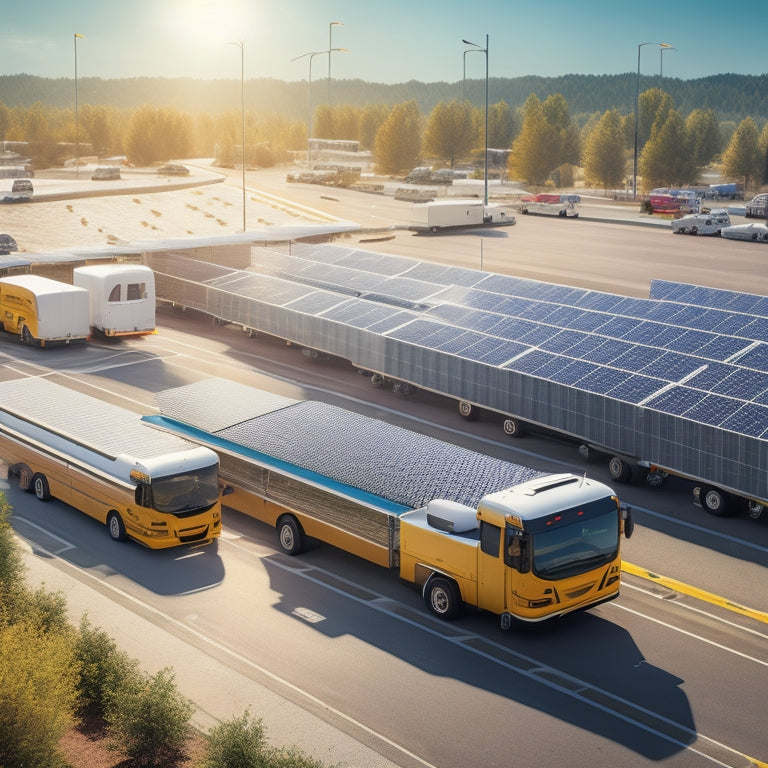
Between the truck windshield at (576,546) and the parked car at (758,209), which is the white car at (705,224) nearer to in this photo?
the parked car at (758,209)

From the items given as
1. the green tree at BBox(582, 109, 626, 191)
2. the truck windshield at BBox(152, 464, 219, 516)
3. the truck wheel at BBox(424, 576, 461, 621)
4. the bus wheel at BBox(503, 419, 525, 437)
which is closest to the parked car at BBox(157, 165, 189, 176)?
the green tree at BBox(582, 109, 626, 191)

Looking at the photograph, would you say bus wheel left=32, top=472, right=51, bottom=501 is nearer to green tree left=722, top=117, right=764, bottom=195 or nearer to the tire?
the tire

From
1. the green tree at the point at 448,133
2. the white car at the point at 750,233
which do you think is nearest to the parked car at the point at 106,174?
the green tree at the point at 448,133

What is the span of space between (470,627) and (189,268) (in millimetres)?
32834

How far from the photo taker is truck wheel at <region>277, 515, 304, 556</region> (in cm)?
2338

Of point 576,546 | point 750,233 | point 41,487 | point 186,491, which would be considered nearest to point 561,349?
point 186,491

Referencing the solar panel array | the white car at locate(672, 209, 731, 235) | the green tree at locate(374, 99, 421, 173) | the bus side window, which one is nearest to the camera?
the bus side window

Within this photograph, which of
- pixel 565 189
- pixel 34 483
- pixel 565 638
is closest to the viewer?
pixel 565 638

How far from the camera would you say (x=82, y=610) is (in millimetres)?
20359

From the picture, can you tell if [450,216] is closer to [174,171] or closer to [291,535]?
[291,535]

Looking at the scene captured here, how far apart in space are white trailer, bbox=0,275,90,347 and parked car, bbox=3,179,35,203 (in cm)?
5422

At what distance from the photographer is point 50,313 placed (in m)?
42.7

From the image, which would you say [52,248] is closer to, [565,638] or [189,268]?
[189,268]

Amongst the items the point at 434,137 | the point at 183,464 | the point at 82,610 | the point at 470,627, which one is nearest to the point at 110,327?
the point at 183,464
